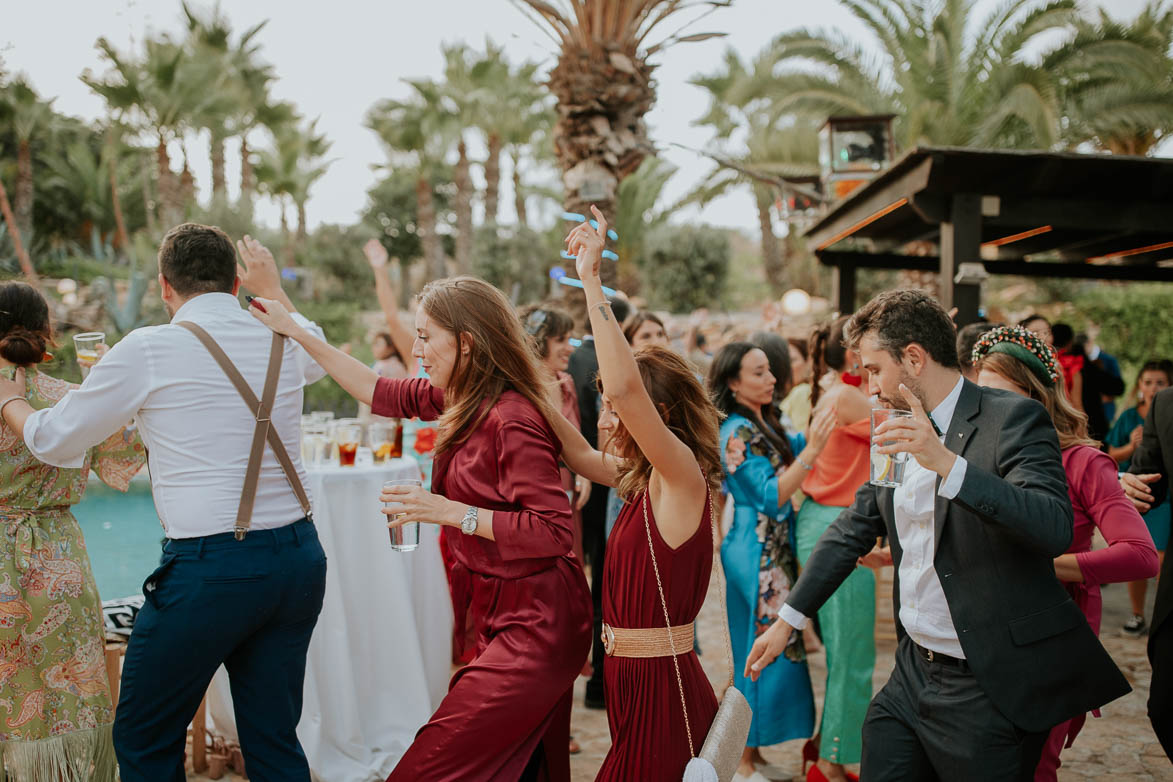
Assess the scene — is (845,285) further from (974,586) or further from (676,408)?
(974,586)

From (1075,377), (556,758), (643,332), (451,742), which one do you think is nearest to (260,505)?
(451,742)

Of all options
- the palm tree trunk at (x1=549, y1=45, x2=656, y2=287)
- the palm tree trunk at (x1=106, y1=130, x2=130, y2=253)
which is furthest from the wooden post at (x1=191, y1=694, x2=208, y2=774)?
the palm tree trunk at (x1=106, y1=130, x2=130, y2=253)

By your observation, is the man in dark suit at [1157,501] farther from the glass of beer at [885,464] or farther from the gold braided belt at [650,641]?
the gold braided belt at [650,641]

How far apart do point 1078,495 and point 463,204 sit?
28620mm

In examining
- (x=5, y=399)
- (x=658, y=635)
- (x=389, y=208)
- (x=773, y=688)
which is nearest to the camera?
(x=658, y=635)

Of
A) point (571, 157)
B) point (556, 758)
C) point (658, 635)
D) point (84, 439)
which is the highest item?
point (571, 157)

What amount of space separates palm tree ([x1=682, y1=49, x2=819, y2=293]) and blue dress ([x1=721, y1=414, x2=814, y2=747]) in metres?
9.74

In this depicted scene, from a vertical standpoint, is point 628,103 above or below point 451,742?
above

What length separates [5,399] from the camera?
9.31 ft

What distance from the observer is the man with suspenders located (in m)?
2.48

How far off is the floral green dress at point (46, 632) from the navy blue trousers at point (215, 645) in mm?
620

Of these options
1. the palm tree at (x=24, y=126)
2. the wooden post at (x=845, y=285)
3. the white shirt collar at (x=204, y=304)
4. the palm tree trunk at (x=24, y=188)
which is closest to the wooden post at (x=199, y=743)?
the white shirt collar at (x=204, y=304)

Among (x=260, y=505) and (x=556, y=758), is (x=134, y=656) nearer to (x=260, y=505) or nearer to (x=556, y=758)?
(x=260, y=505)

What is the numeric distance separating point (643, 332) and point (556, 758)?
280cm
